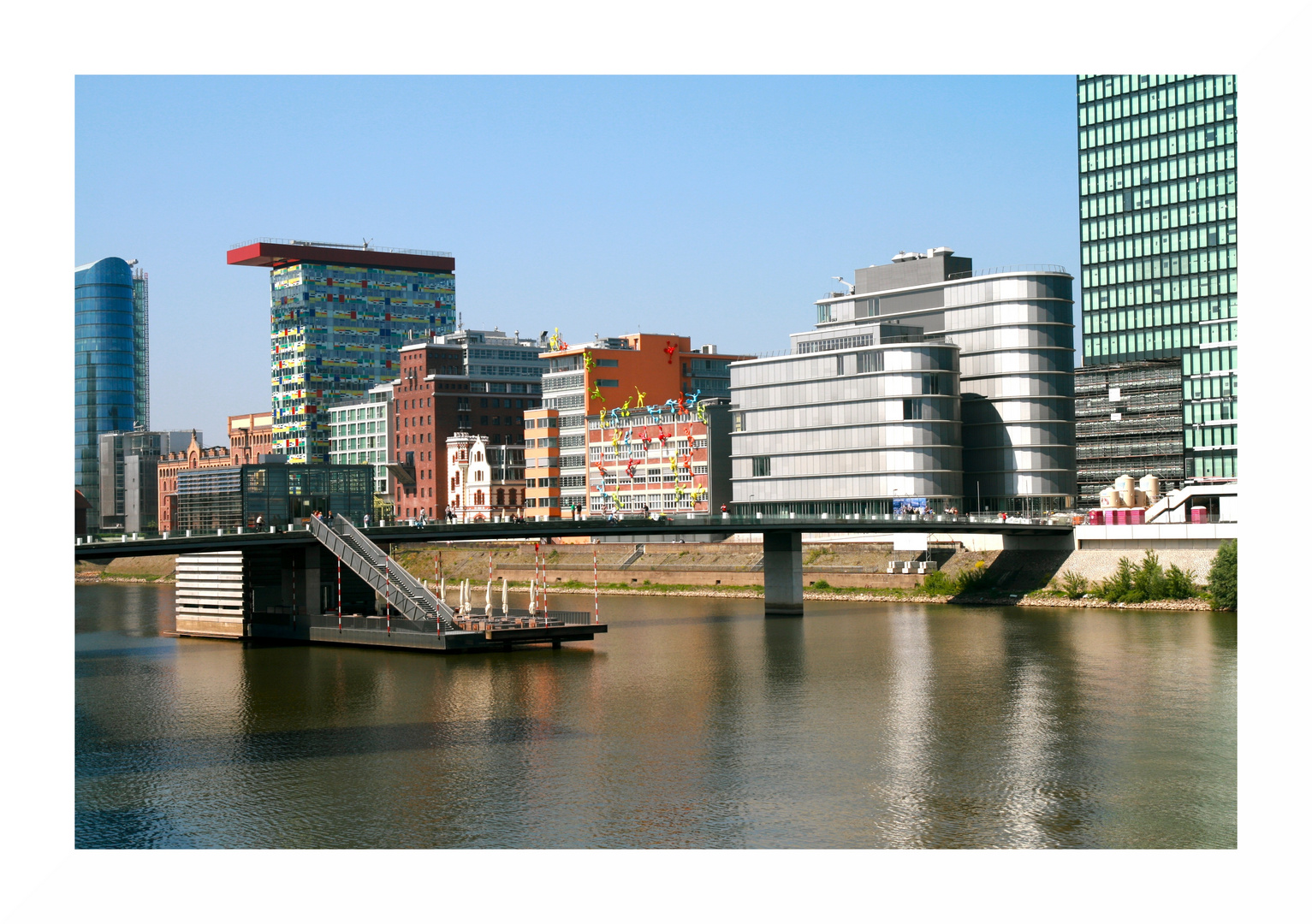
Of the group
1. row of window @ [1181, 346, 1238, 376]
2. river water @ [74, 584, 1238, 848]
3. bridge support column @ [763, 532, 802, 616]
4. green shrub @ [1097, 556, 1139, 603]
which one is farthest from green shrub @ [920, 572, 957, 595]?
row of window @ [1181, 346, 1238, 376]

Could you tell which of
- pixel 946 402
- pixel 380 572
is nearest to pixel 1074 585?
pixel 946 402

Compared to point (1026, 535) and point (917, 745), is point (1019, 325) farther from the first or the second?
point (917, 745)

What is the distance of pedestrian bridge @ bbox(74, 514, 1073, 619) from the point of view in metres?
81.2

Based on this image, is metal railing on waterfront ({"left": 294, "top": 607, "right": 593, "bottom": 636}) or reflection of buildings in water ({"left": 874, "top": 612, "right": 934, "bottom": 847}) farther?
metal railing on waterfront ({"left": 294, "top": 607, "right": 593, "bottom": 636})

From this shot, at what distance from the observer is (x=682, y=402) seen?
172625 millimetres

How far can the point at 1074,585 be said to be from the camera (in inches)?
4134

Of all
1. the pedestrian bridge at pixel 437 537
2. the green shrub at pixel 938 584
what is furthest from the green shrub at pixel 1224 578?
the green shrub at pixel 938 584

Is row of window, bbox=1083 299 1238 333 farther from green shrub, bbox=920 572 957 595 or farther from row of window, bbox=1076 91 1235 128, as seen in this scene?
green shrub, bbox=920 572 957 595

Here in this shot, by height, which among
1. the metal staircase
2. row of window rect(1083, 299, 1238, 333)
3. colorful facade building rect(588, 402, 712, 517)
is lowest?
the metal staircase

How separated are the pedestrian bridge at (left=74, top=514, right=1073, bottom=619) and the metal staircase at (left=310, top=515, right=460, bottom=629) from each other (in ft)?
0.21

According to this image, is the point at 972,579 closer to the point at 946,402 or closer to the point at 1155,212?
the point at 946,402

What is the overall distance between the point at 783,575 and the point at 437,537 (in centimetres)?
2500

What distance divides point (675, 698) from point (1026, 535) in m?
60.1

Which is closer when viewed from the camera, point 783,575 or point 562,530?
point 562,530
